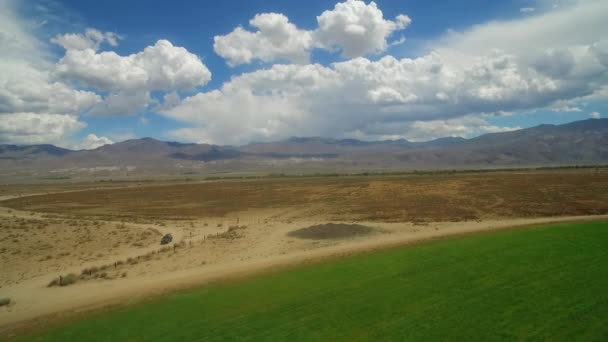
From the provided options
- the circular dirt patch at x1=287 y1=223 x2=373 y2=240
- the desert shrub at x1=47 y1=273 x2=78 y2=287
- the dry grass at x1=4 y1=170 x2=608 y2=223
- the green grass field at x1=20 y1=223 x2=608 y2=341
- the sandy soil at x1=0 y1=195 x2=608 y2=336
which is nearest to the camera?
the green grass field at x1=20 y1=223 x2=608 y2=341

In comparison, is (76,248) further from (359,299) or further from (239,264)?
(359,299)

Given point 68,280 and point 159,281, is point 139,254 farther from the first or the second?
point 159,281

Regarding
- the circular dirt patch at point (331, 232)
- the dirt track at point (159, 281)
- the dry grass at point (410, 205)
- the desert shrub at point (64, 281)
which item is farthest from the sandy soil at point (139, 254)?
the dry grass at point (410, 205)

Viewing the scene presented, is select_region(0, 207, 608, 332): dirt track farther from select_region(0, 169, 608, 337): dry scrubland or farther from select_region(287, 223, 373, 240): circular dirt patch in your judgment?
select_region(287, 223, 373, 240): circular dirt patch

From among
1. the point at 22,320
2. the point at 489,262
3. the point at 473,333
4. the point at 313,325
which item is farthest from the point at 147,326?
the point at 489,262

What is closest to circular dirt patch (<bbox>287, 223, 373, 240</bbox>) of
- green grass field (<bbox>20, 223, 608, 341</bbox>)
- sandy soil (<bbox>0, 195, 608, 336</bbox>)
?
sandy soil (<bbox>0, 195, 608, 336</bbox>)
